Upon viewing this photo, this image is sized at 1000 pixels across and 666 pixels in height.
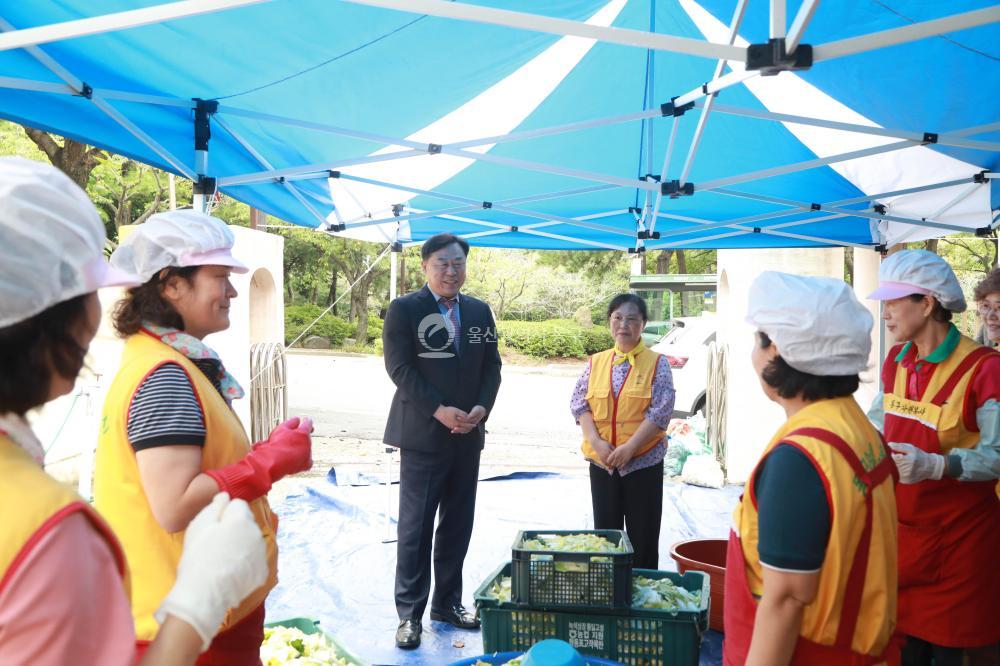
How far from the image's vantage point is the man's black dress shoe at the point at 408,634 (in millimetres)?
3957

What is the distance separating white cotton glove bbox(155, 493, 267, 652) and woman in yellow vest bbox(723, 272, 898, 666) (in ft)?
3.29

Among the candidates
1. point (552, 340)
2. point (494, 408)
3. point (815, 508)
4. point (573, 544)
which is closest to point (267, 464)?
point (815, 508)

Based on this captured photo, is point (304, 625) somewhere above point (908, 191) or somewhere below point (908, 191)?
below

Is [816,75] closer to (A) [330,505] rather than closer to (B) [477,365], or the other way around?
(B) [477,365]

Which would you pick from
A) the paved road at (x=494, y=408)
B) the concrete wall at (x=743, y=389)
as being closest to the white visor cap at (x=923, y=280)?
the concrete wall at (x=743, y=389)

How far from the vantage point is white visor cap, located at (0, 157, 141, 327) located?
2.75ft

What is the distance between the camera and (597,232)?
638 centimetres

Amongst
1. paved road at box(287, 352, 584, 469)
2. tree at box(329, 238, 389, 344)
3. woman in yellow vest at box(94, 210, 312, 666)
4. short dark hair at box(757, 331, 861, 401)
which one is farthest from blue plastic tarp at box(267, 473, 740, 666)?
tree at box(329, 238, 389, 344)

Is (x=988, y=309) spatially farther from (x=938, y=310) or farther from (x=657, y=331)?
(x=657, y=331)

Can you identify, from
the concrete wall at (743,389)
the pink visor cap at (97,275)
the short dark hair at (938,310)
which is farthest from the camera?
the concrete wall at (743,389)

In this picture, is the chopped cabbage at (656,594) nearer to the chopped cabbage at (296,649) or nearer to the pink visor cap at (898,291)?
the chopped cabbage at (296,649)

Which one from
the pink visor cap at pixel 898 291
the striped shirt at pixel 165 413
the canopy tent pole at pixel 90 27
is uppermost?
the canopy tent pole at pixel 90 27

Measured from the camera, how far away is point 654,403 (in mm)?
4359

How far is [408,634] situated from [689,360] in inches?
306
